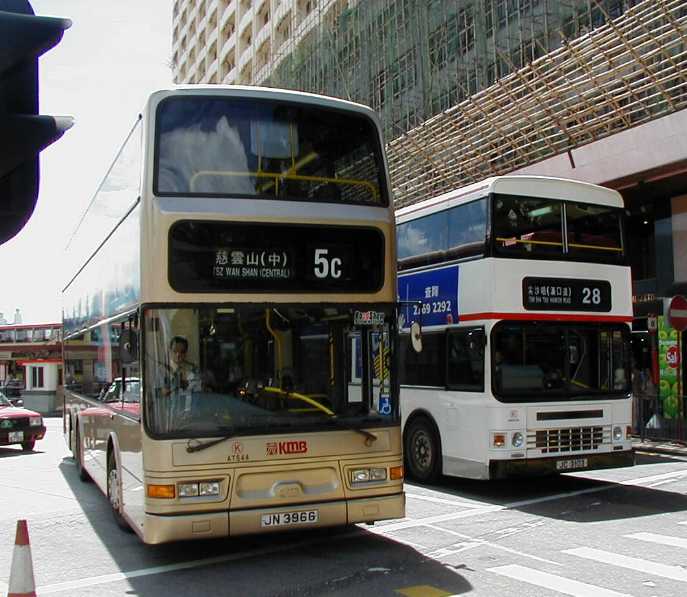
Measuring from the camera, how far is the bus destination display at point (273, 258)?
717cm

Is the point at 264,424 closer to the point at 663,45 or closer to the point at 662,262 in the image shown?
the point at 663,45

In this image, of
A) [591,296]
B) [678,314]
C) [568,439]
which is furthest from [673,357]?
[568,439]

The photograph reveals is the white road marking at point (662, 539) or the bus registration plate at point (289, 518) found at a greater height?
the bus registration plate at point (289, 518)

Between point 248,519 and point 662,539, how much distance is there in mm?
4090

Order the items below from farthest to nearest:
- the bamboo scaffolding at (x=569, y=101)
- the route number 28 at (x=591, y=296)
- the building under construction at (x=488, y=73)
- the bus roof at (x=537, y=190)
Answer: the building under construction at (x=488, y=73)
the bamboo scaffolding at (x=569, y=101)
the route number 28 at (x=591, y=296)
the bus roof at (x=537, y=190)

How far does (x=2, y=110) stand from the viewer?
8.23ft

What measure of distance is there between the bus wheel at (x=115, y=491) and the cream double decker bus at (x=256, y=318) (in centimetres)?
50

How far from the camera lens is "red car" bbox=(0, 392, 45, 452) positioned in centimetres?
1825

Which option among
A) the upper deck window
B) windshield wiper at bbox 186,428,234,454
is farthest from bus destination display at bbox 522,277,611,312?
windshield wiper at bbox 186,428,234,454

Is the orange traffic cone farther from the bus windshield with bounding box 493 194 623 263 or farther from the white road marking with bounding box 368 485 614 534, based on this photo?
the bus windshield with bounding box 493 194 623 263

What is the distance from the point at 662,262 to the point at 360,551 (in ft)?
47.1

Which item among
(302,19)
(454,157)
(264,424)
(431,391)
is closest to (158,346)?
(264,424)

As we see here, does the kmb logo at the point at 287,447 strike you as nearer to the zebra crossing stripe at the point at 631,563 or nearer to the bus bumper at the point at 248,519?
the bus bumper at the point at 248,519

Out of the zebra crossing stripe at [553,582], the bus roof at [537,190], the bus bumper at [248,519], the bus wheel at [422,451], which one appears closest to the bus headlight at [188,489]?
the bus bumper at [248,519]
